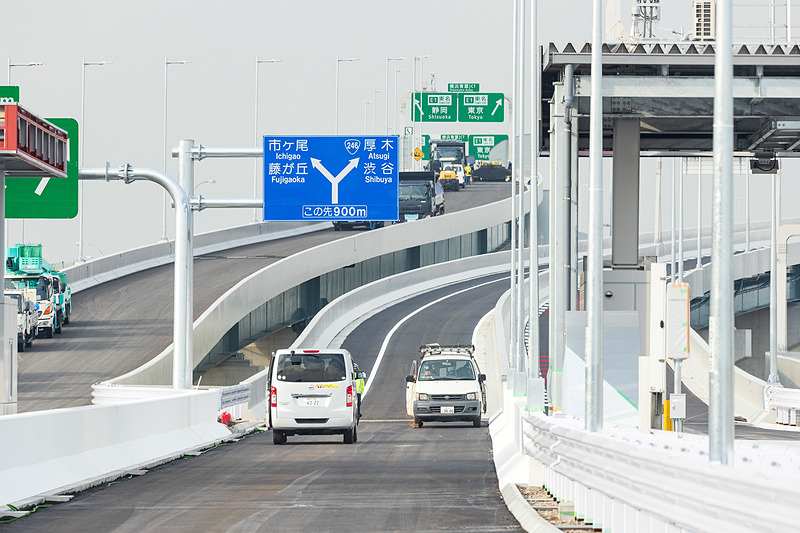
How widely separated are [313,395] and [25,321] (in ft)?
92.3

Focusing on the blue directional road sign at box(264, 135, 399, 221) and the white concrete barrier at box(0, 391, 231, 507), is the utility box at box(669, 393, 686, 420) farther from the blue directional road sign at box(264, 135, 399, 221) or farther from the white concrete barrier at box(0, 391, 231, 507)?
the blue directional road sign at box(264, 135, 399, 221)

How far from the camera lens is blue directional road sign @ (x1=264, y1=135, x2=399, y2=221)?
34125 mm

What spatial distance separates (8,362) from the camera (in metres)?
22.0

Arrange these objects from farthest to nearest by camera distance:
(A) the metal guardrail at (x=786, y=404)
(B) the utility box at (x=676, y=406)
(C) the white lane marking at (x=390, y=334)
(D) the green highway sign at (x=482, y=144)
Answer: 1. (D) the green highway sign at (x=482, y=144)
2. (C) the white lane marking at (x=390, y=334)
3. (A) the metal guardrail at (x=786, y=404)
4. (B) the utility box at (x=676, y=406)

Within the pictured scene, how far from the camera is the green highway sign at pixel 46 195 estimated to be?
2839 centimetres

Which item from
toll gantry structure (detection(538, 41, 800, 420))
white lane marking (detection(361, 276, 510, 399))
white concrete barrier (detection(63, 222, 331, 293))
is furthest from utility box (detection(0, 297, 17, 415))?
white concrete barrier (detection(63, 222, 331, 293))

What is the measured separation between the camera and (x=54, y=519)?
14297 mm

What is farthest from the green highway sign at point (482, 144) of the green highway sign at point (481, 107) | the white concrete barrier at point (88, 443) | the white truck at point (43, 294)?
the white concrete barrier at point (88, 443)

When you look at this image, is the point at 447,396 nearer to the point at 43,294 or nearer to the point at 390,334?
the point at 43,294

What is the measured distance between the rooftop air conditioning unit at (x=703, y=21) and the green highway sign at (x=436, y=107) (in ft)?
253

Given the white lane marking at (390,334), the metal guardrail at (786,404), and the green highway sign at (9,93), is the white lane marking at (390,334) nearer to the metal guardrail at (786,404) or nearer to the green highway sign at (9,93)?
the metal guardrail at (786,404)

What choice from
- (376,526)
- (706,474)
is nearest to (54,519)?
(376,526)

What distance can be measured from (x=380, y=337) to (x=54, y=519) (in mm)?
51836

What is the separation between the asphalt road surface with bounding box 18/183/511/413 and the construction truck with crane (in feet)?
2.76
